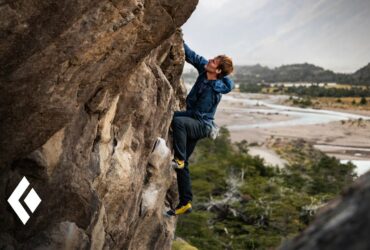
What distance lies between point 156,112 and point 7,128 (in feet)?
12.9

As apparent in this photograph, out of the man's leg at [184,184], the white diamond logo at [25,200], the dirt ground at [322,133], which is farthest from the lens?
the dirt ground at [322,133]

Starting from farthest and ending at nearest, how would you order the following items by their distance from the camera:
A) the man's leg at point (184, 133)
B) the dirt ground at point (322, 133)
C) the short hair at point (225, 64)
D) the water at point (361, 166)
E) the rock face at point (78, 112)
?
1. the dirt ground at point (322, 133)
2. the water at point (361, 166)
3. the man's leg at point (184, 133)
4. the short hair at point (225, 64)
5. the rock face at point (78, 112)

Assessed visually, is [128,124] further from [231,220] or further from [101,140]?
[231,220]

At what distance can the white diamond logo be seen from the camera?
19.3 feet

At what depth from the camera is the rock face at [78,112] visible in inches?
207

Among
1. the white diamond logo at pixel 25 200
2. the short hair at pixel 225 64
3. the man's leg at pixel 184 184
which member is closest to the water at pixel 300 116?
the man's leg at pixel 184 184

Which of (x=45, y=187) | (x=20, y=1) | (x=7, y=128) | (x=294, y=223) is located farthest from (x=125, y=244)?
(x=294, y=223)

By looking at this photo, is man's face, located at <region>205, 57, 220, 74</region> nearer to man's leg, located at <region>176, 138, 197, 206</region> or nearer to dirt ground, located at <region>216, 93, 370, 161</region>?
man's leg, located at <region>176, 138, 197, 206</region>

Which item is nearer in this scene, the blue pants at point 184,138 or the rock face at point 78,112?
the rock face at point 78,112

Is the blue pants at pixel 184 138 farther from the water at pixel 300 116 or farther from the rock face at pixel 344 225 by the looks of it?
the water at pixel 300 116

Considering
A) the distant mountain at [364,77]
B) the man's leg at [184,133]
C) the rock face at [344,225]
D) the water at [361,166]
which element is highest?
the distant mountain at [364,77]

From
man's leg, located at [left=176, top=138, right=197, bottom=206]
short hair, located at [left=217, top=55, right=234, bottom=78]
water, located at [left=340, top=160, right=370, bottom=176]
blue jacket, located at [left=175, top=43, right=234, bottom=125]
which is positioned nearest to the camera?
short hair, located at [left=217, top=55, right=234, bottom=78]

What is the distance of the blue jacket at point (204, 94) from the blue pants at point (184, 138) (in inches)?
6.8

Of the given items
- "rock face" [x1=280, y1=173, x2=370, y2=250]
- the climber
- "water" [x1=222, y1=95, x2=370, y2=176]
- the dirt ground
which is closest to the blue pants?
the climber
